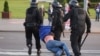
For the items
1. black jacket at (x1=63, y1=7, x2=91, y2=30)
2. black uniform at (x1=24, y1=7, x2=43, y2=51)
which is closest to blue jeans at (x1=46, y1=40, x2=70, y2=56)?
black jacket at (x1=63, y1=7, x2=91, y2=30)

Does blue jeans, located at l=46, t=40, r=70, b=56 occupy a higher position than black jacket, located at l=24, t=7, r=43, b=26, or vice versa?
black jacket, located at l=24, t=7, r=43, b=26

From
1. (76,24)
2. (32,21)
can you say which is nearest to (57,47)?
(76,24)

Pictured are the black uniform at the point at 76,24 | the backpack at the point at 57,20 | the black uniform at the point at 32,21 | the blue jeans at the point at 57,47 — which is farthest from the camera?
the backpack at the point at 57,20

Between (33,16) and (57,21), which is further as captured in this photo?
(57,21)

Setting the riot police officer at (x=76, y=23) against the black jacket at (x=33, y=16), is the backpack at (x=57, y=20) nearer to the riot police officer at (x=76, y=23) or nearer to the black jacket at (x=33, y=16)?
the black jacket at (x=33, y=16)

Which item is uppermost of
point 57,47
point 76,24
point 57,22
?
point 76,24

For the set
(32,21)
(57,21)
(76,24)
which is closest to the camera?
(76,24)

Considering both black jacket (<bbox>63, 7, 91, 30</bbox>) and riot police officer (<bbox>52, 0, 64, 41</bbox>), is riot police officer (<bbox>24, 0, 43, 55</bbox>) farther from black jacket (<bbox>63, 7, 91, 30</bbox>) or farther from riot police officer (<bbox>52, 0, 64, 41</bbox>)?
black jacket (<bbox>63, 7, 91, 30</bbox>)

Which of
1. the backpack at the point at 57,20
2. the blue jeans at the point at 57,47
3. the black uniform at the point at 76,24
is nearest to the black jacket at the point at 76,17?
the black uniform at the point at 76,24

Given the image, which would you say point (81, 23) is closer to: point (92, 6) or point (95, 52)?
point (95, 52)

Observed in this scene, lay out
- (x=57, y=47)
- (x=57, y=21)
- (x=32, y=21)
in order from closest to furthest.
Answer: (x=57, y=47)
(x=32, y=21)
(x=57, y=21)

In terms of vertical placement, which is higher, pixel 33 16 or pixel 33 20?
pixel 33 16

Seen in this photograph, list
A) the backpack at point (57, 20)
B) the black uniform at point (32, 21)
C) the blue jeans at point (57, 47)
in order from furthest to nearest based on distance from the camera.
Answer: the backpack at point (57, 20) < the black uniform at point (32, 21) < the blue jeans at point (57, 47)

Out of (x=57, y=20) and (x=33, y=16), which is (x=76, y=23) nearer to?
(x=57, y=20)
